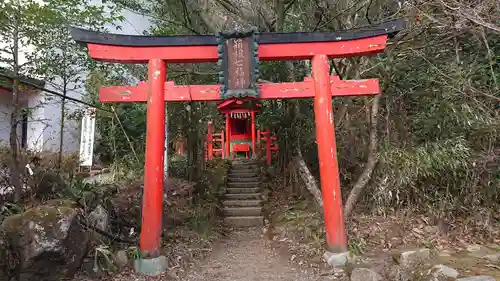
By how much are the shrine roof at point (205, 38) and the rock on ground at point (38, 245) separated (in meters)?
2.75

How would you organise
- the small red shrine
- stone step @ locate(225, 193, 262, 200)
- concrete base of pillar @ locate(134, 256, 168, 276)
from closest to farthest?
concrete base of pillar @ locate(134, 256, 168, 276), stone step @ locate(225, 193, 262, 200), the small red shrine

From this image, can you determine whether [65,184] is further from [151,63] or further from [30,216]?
[151,63]

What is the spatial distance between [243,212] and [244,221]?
390 mm

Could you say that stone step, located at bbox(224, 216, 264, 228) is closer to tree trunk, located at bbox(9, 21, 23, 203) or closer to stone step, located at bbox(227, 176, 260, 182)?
stone step, located at bbox(227, 176, 260, 182)

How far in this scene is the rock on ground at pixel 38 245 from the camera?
13.0ft

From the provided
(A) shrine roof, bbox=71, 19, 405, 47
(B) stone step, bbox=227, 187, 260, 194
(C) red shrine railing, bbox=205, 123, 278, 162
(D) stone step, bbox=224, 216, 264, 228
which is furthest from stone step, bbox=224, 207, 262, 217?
(A) shrine roof, bbox=71, 19, 405, 47

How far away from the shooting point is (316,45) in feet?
19.0

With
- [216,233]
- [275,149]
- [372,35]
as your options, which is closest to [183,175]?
[216,233]

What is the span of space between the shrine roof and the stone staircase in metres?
5.04

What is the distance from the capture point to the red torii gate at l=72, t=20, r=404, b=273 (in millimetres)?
5387

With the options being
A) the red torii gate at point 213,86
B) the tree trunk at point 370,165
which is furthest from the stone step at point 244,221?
the red torii gate at point 213,86

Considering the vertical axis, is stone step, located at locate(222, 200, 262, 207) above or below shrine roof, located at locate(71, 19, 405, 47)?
below

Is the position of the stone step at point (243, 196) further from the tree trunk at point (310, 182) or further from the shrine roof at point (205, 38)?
the shrine roof at point (205, 38)

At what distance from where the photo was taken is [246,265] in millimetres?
5980
